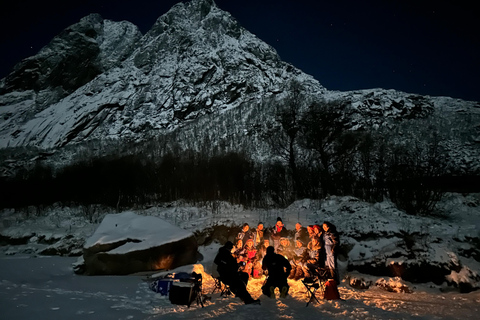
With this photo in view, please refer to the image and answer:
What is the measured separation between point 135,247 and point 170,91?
104135 millimetres

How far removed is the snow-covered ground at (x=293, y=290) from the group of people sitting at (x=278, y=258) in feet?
1.30

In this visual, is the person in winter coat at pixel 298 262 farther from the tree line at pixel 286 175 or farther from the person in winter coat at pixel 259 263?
the tree line at pixel 286 175

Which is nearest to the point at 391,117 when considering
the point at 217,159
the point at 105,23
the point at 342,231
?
the point at 217,159

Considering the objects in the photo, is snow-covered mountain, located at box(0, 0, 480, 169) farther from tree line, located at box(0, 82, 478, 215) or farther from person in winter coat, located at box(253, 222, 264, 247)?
person in winter coat, located at box(253, 222, 264, 247)

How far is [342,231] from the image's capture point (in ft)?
41.1

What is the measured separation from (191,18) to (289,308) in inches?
7140

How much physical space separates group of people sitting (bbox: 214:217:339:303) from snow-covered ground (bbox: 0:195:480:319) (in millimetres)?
395

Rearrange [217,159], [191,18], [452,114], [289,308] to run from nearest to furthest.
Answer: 1. [289,308]
2. [217,159]
3. [452,114]
4. [191,18]

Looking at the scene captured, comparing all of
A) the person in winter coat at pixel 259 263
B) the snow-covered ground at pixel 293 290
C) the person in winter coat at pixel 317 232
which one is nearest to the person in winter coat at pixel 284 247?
the person in winter coat at pixel 259 263

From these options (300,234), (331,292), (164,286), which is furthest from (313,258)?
(164,286)

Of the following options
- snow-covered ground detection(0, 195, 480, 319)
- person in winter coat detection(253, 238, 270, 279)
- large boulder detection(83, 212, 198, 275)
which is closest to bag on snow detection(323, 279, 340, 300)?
snow-covered ground detection(0, 195, 480, 319)

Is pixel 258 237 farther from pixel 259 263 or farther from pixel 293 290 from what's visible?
pixel 293 290

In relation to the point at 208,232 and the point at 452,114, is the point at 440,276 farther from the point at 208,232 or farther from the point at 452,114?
the point at 452,114

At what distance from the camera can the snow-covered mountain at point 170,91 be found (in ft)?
242
